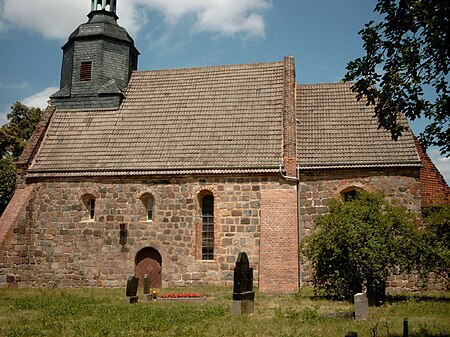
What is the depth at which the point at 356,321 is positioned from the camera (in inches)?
443

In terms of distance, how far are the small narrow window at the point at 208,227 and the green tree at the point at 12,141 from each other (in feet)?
45.2

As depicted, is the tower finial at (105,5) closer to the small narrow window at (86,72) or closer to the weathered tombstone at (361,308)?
the small narrow window at (86,72)

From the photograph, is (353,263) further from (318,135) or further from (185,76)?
(185,76)

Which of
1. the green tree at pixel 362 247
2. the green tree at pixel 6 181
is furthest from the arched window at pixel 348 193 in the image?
the green tree at pixel 6 181

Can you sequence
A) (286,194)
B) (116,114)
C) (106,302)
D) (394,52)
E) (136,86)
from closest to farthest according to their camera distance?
(394,52) → (106,302) → (286,194) → (116,114) → (136,86)

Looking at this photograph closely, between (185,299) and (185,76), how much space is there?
41.3 ft

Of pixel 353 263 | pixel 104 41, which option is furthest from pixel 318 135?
pixel 104 41

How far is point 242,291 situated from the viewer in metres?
12.9

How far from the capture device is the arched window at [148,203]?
19.9 metres

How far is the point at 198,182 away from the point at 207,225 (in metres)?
1.81

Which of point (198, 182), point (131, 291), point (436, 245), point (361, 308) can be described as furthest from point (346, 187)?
point (131, 291)

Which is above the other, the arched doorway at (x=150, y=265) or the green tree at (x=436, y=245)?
the green tree at (x=436, y=245)

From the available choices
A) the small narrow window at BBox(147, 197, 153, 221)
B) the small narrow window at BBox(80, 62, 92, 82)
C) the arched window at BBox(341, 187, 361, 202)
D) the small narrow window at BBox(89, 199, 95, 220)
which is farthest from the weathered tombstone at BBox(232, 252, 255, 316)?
the small narrow window at BBox(80, 62, 92, 82)

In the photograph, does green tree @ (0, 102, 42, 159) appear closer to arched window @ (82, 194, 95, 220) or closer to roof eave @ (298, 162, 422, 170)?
arched window @ (82, 194, 95, 220)
